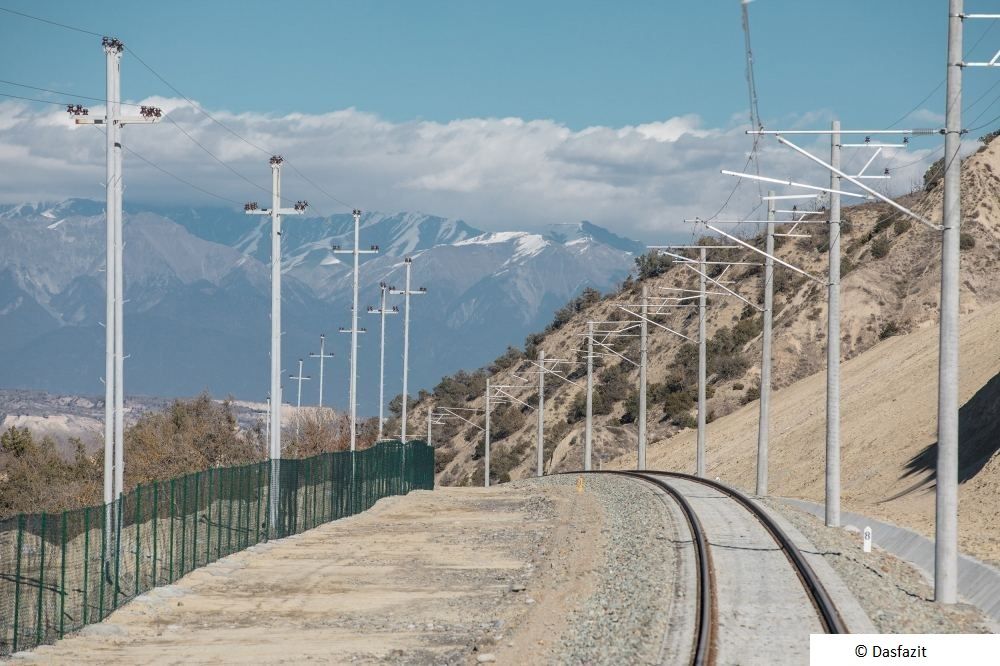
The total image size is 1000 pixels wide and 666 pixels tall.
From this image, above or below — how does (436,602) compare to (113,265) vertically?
below

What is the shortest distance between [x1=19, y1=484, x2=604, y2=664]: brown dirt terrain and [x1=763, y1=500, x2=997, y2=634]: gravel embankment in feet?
15.2

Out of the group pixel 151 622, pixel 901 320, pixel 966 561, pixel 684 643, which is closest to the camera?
pixel 684 643

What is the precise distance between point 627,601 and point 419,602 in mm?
3989

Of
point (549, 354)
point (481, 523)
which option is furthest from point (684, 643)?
point (549, 354)

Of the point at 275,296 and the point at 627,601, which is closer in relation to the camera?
the point at 627,601

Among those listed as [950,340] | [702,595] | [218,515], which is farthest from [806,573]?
[218,515]

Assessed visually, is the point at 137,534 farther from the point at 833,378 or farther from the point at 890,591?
the point at 833,378

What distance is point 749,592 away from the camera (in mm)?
24156

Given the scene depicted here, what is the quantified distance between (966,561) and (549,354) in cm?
13628

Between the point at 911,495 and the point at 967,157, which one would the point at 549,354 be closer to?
the point at 967,157

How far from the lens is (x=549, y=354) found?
16300cm

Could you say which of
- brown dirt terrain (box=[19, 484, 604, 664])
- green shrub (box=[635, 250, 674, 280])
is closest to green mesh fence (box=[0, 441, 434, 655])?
brown dirt terrain (box=[19, 484, 604, 664])

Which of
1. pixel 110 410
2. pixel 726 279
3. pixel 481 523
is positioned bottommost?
pixel 481 523

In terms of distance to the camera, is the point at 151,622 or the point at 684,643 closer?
the point at 684,643
